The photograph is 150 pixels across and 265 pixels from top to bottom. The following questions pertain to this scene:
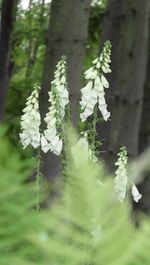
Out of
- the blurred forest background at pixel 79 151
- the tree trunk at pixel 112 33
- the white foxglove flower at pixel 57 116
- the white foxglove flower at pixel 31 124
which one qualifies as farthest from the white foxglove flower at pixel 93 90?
the tree trunk at pixel 112 33

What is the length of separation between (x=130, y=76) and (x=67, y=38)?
62 centimetres

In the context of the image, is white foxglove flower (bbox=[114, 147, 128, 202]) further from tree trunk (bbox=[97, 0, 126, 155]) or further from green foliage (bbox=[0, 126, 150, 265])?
tree trunk (bbox=[97, 0, 126, 155])

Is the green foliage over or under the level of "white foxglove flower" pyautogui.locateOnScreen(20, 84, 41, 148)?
under

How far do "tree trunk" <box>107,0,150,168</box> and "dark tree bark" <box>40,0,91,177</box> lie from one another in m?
0.35

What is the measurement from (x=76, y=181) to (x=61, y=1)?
488 centimetres

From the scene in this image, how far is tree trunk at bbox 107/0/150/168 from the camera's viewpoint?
5871 mm

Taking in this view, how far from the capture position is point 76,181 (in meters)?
1.14

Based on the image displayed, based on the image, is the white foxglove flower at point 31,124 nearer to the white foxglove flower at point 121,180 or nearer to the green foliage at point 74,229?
the white foxglove flower at point 121,180

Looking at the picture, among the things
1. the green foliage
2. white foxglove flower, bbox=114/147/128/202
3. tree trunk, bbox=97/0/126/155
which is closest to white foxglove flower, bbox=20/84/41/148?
white foxglove flower, bbox=114/147/128/202

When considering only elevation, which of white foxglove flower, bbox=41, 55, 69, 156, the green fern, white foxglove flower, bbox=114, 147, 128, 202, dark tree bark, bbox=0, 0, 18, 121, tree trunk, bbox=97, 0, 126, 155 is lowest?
the green fern

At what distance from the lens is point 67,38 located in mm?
5832

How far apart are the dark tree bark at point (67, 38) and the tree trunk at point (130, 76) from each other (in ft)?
1.14

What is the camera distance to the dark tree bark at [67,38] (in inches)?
230

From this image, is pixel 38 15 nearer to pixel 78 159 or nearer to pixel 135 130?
pixel 135 130
